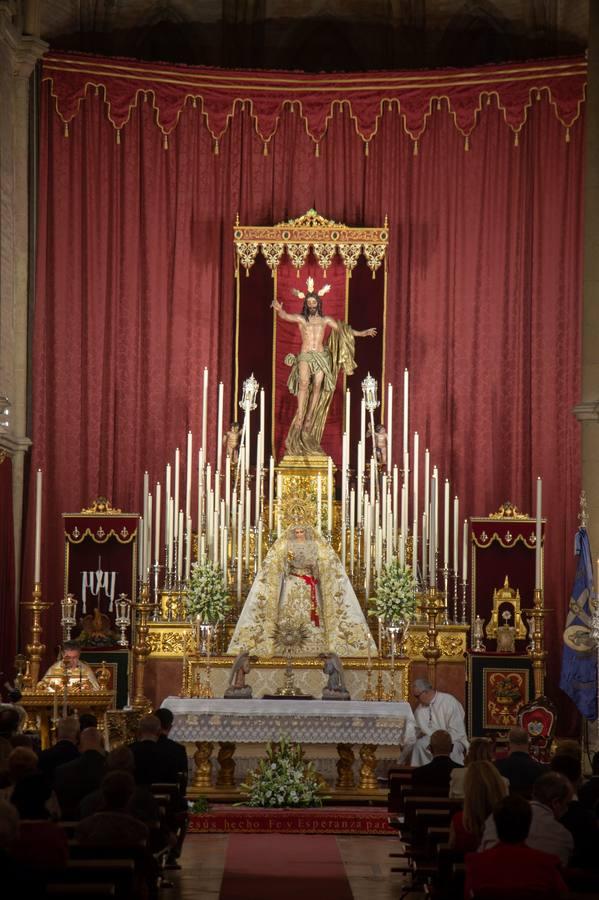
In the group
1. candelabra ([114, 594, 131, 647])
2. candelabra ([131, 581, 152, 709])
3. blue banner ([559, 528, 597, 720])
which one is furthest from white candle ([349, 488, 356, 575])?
candelabra ([114, 594, 131, 647])

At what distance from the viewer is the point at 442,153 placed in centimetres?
2228

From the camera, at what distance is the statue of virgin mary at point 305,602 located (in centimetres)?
1845

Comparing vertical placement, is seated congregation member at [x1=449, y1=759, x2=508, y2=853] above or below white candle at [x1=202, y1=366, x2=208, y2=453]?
below

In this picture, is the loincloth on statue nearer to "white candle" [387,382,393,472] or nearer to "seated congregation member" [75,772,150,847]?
"white candle" [387,382,393,472]

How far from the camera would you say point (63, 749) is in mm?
11398

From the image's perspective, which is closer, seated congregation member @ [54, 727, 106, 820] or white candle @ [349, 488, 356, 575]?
seated congregation member @ [54, 727, 106, 820]

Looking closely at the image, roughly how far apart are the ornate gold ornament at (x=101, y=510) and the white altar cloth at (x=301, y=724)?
4.82 m

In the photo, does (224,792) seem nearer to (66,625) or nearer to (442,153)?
(66,625)

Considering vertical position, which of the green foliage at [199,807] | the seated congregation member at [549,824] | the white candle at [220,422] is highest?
the white candle at [220,422]

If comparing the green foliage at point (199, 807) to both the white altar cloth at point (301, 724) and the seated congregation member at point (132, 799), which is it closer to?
the white altar cloth at point (301, 724)

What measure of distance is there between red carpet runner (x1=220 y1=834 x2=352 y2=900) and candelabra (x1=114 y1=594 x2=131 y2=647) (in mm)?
5152

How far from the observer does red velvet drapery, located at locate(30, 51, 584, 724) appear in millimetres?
21641

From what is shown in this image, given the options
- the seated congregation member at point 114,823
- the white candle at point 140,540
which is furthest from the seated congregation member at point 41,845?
the white candle at point 140,540

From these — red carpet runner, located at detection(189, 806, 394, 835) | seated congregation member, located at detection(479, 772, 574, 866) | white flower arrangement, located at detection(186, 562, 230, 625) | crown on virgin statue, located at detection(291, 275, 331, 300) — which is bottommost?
red carpet runner, located at detection(189, 806, 394, 835)
